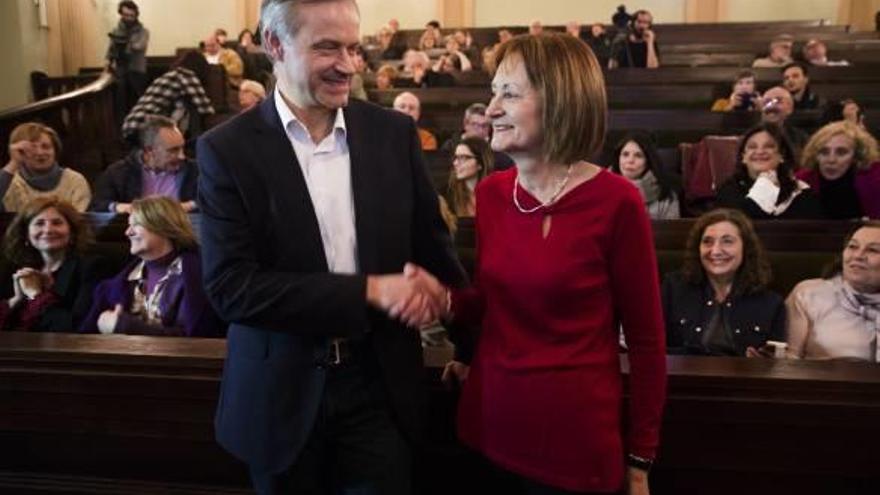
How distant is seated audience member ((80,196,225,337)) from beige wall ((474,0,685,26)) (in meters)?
12.0

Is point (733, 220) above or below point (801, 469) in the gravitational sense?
above

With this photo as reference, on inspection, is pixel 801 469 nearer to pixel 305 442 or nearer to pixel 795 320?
pixel 305 442

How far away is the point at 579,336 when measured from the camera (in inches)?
50.8

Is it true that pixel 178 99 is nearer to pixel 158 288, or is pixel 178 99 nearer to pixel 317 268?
pixel 158 288

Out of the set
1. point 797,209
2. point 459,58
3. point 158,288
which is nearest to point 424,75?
point 459,58

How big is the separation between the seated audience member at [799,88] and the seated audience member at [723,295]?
4330 millimetres

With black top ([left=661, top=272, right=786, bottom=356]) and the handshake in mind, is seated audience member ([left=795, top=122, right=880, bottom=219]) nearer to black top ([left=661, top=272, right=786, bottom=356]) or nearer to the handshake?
black top ([left=661, top=272, right=786, bottom=356])

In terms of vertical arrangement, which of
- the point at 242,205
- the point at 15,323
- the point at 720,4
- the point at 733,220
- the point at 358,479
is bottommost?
the point at 15,323

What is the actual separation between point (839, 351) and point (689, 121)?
443 centimetres

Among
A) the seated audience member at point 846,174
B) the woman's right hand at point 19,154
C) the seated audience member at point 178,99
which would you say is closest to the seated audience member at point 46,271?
the woman's right hand at point 19,154

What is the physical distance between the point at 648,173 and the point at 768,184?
62cm

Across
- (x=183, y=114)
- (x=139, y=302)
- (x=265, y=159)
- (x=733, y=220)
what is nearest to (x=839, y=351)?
(x=733, y=220)

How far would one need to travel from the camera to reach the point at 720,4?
13.2 metres

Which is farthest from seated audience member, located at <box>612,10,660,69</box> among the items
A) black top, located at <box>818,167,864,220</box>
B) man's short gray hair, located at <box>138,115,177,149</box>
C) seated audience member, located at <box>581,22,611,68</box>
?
man's short gray hair, located at <box>138,115,177,149</box>
